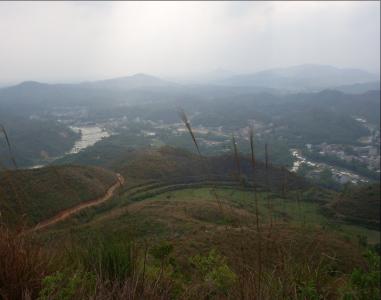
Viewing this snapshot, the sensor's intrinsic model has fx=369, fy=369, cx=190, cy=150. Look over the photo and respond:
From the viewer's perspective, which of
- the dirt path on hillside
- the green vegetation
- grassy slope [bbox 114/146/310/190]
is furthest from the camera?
the green vegetation

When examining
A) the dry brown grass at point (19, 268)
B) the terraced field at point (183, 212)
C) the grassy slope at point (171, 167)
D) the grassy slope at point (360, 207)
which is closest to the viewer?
the dry brown grass at point (19, 268)

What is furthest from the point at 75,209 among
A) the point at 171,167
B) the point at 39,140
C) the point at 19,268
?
the point at 39,140

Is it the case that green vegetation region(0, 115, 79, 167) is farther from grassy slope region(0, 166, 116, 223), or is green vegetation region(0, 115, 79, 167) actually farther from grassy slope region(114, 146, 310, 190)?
grassy slope region(0, 166, 116, 223)

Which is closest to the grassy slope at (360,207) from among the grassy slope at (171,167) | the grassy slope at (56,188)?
the grassy slope at (171,167)

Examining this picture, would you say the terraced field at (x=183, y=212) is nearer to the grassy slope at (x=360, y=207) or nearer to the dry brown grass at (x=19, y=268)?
the grassy slope at (x=360, y=207)

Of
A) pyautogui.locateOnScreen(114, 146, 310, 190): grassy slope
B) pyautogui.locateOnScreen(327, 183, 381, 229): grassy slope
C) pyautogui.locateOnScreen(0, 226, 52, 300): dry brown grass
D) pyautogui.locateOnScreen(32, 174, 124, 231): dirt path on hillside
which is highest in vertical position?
pyautogui.locateOnScreen(0, 226, 52, 300): dry brown grass

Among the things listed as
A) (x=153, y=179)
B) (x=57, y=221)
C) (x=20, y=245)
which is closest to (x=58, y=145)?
(x=153, y=179)

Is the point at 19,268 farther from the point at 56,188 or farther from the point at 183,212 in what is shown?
the point at 56,188

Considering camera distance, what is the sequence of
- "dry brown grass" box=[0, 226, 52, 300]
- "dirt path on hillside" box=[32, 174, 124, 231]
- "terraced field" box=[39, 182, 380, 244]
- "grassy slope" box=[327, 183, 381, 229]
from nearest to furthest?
1. "dry brown grass" box=[0, 226, 52, 300]
2. "terraced field" box=[39, 182, 380, 244]
3. "dirt path on hillside" box=[32, 174, 124, 231]
4. "grassy slope" box=[327, 183, 381, 229]

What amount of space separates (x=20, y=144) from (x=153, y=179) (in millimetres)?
30363

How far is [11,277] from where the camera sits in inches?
97.0

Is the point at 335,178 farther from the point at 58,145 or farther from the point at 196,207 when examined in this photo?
the point at 58,145

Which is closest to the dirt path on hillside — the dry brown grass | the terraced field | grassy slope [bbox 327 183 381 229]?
the terraced field

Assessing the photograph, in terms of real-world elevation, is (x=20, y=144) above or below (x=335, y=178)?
above
